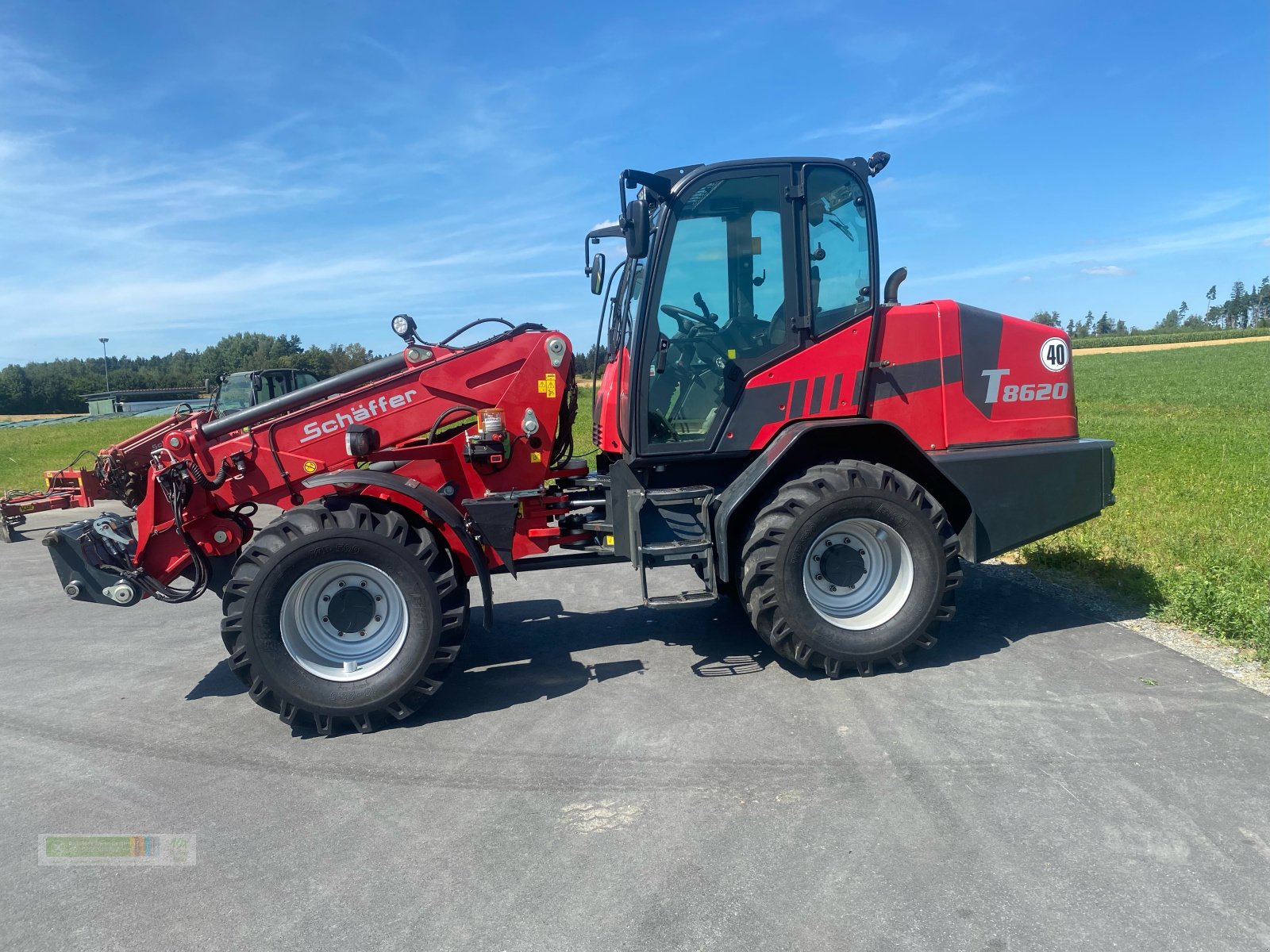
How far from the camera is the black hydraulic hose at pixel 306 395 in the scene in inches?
184

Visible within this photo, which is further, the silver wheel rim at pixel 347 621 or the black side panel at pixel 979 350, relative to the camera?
the black side panel at pixel 979 350

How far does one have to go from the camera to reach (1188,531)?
7367 mm

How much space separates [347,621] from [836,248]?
11.9 ft

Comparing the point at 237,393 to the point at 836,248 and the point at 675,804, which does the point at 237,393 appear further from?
the point at 675,804

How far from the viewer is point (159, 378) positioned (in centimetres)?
7350

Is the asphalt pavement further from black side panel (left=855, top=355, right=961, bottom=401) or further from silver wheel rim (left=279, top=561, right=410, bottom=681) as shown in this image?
black side panel (left=855, top=355, right=961, bottom=401)

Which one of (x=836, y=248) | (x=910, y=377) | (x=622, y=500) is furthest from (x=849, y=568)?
(x=836, y=248)

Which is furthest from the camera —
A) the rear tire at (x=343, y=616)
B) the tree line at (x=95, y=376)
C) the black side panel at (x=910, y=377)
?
the tree line at (x=95, y=376)

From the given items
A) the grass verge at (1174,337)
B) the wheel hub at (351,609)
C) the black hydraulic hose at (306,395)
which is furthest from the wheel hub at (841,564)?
the grass verge at (1174,337)

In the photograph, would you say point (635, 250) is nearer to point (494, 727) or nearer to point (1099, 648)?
point (494, 727)

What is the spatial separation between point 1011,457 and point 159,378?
82.6m

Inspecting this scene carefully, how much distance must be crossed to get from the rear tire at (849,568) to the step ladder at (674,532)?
266 millimetres

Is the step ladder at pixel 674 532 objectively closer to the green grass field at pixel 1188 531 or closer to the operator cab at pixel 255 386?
the green grass field at pixel 1188 531

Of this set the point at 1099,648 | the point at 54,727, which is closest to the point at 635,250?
the point at 1099,648
